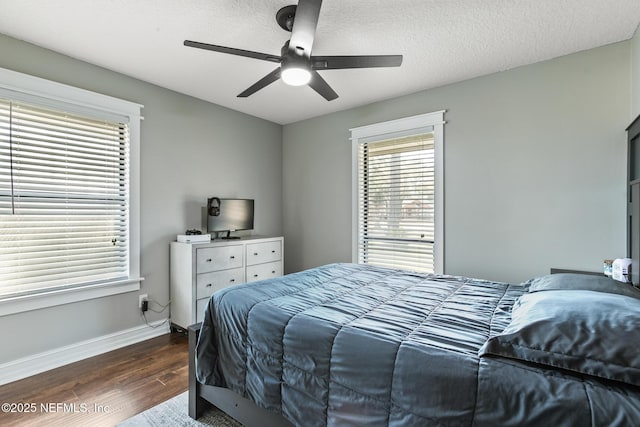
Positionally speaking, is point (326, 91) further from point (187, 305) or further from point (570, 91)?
point (187, 305)

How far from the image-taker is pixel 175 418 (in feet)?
6.04

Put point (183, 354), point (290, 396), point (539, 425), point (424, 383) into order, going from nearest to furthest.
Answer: point (539, 425)
point (424, 383)
point (290, 396)
point (183, 354)

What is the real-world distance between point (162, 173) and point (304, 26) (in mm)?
2269

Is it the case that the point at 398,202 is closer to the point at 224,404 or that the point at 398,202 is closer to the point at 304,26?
the point at 304,26

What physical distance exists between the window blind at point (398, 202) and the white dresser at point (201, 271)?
141 cm

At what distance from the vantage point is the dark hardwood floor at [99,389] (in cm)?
187

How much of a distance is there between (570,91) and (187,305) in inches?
155

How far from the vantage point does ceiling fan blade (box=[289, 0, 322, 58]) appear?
1.55 metres

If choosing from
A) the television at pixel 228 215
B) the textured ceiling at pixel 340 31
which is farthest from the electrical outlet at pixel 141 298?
the textured ceiling at pixel 340 31

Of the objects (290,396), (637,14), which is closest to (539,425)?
(290,396)

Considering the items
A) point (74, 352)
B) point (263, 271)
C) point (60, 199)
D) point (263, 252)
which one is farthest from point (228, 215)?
point (74, 352)

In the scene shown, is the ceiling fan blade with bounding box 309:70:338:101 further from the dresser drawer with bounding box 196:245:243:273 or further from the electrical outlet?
the electrical outlet

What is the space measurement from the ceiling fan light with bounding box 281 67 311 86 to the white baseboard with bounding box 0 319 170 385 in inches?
108

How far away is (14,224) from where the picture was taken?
7.59 ft
